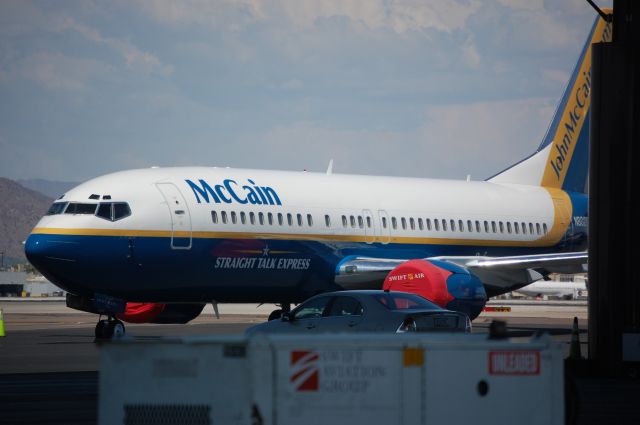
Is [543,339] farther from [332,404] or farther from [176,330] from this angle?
[176,330]

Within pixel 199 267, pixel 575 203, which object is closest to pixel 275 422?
pixel 199 267

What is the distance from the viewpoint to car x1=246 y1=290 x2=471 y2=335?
21.4m

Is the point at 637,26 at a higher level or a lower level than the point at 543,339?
higher

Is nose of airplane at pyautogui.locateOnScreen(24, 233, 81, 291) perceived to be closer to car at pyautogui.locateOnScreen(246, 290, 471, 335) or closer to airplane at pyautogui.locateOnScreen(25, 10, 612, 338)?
Result: airplane at pyautogui.locateOnScreen(25, 10, 612, 338)

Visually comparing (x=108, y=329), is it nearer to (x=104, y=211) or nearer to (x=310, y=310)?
(x=104, y=211)

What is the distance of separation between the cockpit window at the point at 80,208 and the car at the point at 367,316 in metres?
7.97

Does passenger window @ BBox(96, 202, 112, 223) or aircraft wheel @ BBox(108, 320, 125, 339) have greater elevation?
passenger window @ BBox(96, 202, 112, 223)

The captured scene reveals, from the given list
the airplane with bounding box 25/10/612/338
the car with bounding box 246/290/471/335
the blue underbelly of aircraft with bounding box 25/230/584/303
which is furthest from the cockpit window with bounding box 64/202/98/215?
the car with bounding box 246/290/471/335

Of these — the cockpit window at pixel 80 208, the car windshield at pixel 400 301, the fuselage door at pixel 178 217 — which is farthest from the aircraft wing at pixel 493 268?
the car windshield at pixel 400 301

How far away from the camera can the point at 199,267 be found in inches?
1179

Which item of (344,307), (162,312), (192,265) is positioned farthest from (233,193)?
(344,307)

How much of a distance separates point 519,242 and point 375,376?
2997 centimetres

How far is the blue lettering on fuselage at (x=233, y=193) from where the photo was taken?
3052cm

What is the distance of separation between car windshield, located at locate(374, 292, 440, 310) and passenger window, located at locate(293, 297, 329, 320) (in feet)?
3.39
